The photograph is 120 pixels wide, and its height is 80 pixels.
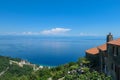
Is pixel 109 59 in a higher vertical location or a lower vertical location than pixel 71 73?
higher

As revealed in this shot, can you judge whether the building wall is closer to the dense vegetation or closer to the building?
the building

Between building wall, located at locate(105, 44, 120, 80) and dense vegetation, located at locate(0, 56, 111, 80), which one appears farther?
building wall, located at locate(105, 44, 120, 80)

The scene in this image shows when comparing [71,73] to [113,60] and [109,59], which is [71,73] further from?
[113,60]

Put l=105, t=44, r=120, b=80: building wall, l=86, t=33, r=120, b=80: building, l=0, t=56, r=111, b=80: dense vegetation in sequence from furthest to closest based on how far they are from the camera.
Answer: l=86, t=33, r=120, b=80: building < l=105, t=44, r=120, b=80: building wall < l=0, t=56, r=111, b=80: dense vegetation

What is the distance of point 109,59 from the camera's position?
22656 millimetres

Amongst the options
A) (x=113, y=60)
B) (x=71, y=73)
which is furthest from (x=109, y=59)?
(x=71, y=73)

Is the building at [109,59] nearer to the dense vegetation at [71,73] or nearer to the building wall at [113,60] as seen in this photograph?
the building wall at [113,60]

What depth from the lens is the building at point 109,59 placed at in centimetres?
2081

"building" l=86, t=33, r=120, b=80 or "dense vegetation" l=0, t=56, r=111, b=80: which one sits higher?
Result: "building" l=86, t=33, r=120, b=80

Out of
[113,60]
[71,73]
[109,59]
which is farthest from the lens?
[71,73]

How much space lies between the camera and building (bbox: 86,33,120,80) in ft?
68.3

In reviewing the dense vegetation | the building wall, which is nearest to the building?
the building wall

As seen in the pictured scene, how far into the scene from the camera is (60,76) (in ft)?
87.3

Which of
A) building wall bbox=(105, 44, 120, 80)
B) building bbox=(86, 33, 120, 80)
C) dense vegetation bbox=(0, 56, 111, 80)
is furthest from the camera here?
building bbox=(86, 33, 120, 80)
